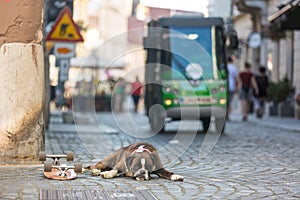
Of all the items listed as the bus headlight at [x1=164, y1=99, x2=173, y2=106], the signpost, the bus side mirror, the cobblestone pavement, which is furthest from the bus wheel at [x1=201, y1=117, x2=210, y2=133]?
the signpost

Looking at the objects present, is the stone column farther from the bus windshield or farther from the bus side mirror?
the bus side mirror

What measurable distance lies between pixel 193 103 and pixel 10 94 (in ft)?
25.4

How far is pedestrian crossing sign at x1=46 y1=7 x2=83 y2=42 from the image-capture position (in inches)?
673

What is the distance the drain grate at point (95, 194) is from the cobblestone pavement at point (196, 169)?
0.11 m

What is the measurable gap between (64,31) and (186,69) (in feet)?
8.82

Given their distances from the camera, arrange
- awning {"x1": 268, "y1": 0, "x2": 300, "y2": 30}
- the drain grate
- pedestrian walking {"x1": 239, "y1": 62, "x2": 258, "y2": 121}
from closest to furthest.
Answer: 1. the drain grate
2. awning {"x1": 268, "y1": 0, "x2": 300, "y2": 30}
3. pedestrian walking {"x1": 239, "y1": 62, "x2": 258, "y2": 121}

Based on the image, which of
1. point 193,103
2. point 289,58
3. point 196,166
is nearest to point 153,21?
point 193,103

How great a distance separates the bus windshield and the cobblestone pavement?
4.59 feet

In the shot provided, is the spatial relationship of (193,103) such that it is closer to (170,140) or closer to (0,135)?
(170,140)

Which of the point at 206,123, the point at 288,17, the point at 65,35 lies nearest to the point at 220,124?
the point at 206,123

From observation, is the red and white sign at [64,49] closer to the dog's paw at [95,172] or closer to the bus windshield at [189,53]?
the bus windshield at [189,53]

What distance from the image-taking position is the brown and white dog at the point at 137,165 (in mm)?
8219

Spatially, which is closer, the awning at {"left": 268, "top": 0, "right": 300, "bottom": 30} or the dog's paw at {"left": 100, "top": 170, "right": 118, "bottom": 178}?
the dog's paw at {"left": 100, "top": 170, "right": 118, "bottom": 178}

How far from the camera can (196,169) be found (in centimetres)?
971
